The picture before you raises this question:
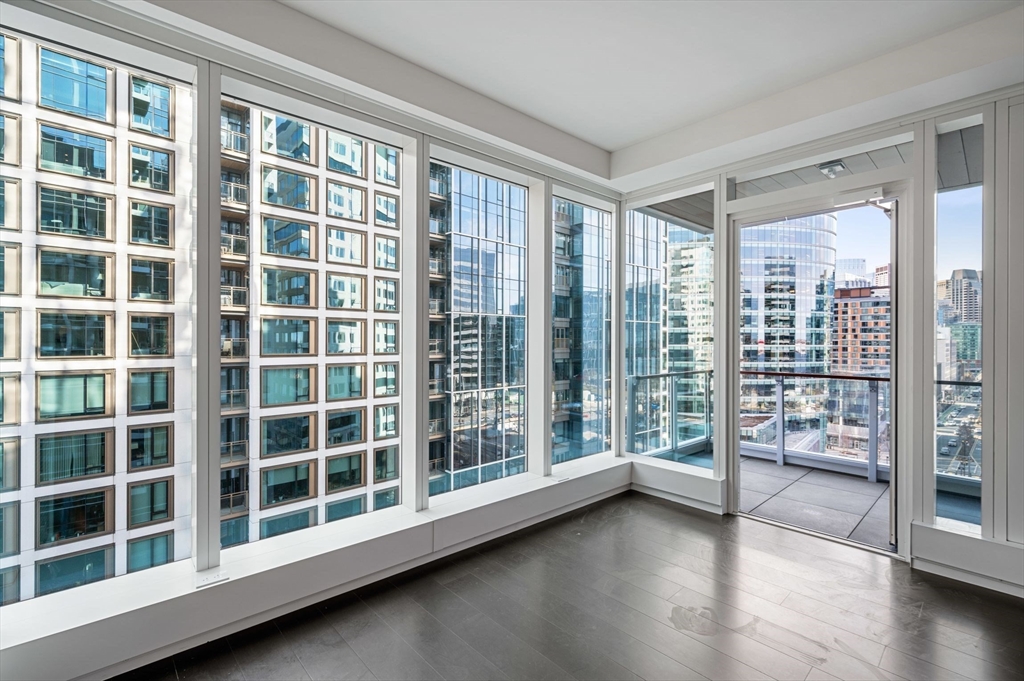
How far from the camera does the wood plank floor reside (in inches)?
78.2

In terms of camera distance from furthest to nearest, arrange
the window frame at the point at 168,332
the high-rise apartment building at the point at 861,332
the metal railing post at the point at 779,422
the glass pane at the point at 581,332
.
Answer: the glass pane at the point at 581,332 → the metal railing post at the point at 779,422 → the high-rise apartment building at the point at 861,332 → the window frame at the point at 168,332

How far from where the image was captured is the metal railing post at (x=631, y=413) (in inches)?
178

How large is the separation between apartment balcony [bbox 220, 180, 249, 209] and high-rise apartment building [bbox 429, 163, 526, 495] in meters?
1.09

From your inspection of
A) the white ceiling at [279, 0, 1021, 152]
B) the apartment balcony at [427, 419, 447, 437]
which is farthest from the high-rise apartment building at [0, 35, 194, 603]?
the apartment balcony at [427, 419, 447, 437]

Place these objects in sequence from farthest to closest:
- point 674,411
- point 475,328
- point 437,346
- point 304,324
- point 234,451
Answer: point 674,411 < point 475,328 < point 437,346 < point 304,324 < point 234,451

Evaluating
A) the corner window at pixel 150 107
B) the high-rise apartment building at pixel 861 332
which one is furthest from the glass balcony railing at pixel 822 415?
the corner window at pixel 150 107

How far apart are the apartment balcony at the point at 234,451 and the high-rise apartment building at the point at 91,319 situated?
160mm

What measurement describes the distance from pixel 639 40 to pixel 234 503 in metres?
3.18

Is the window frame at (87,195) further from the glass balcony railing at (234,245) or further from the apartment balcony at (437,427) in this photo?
the apartment balcony at (437,427)

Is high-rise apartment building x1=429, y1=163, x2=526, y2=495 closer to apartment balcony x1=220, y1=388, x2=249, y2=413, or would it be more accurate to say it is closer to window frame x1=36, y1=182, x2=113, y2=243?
apartment balcony x1=220, y1=388, x2=249, y2=413

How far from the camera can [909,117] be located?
2908 millimetres

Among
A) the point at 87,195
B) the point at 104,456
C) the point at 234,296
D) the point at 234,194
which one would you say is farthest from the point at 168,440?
the point at 234,194

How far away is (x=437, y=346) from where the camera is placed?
128 inches

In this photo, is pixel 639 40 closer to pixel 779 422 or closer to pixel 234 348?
pixel 234 348
